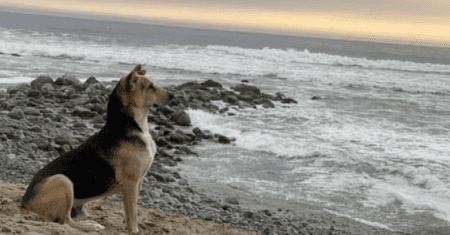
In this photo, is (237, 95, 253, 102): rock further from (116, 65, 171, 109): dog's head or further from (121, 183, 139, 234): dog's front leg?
(116, 65, 171, 109): dog's head

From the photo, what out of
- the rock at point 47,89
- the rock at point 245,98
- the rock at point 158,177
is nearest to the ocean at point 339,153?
the rock at point 158,177

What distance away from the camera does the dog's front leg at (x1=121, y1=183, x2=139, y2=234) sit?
372 centimetres

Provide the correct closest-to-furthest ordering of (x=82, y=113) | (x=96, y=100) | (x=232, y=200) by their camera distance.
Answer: (x=232, y=200) → (x=82, y=113) → (x=96, y=100)

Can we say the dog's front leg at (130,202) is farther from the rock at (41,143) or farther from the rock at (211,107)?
the rock at (211,107)

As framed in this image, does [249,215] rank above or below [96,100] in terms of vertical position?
below

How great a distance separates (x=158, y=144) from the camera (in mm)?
9188

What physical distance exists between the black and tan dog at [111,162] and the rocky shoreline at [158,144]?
6.57 feet

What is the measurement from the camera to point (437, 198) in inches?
281

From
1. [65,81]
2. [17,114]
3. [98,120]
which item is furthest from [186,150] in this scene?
[65,81]

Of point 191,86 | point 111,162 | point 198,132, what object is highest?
point 111,162

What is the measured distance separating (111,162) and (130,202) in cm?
44

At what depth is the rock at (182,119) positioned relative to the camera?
36.9 feet

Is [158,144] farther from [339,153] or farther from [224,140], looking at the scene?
[339,153]

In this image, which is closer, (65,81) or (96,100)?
(96,100)
